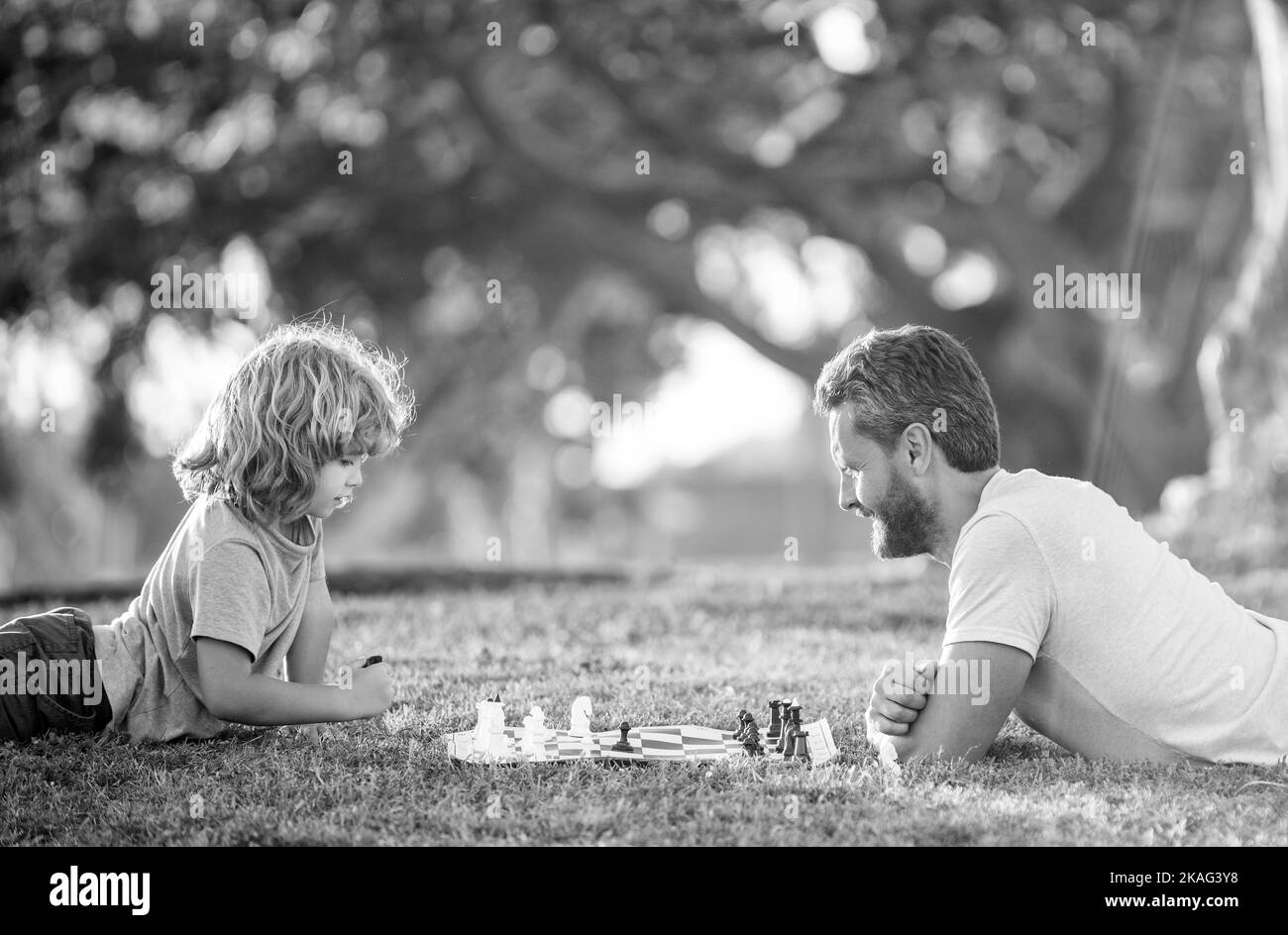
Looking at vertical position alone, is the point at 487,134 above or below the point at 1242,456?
above

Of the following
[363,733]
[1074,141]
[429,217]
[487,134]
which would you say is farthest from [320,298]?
[363,733]

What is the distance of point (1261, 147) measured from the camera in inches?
482

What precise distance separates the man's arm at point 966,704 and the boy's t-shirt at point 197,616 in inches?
73.5

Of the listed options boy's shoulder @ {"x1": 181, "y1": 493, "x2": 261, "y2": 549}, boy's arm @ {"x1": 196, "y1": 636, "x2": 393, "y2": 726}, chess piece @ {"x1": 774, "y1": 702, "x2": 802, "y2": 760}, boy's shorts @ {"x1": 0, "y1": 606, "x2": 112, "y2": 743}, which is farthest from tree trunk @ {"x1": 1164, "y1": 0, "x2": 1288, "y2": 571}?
boy's shorts @ {"x1": 0, "y1": 606, "x2": 112, "y2": 743}

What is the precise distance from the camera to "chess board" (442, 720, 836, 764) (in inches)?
150

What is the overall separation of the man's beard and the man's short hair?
129 mm

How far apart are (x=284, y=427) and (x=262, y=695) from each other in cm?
79

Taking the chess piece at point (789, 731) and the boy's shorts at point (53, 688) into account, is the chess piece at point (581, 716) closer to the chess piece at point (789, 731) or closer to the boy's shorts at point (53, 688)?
the chess piece at point (789, 731)

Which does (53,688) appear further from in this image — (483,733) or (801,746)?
(801,746)

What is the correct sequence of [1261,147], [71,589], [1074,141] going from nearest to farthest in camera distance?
[71,589] → [1261,147] → [1074,141]

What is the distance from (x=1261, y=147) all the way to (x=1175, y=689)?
10175 mm

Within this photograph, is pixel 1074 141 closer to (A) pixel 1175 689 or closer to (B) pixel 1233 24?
(B) pixel 1233 24

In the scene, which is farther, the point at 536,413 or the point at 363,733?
the point at 536,413

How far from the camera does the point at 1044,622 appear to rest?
11.9 ft
